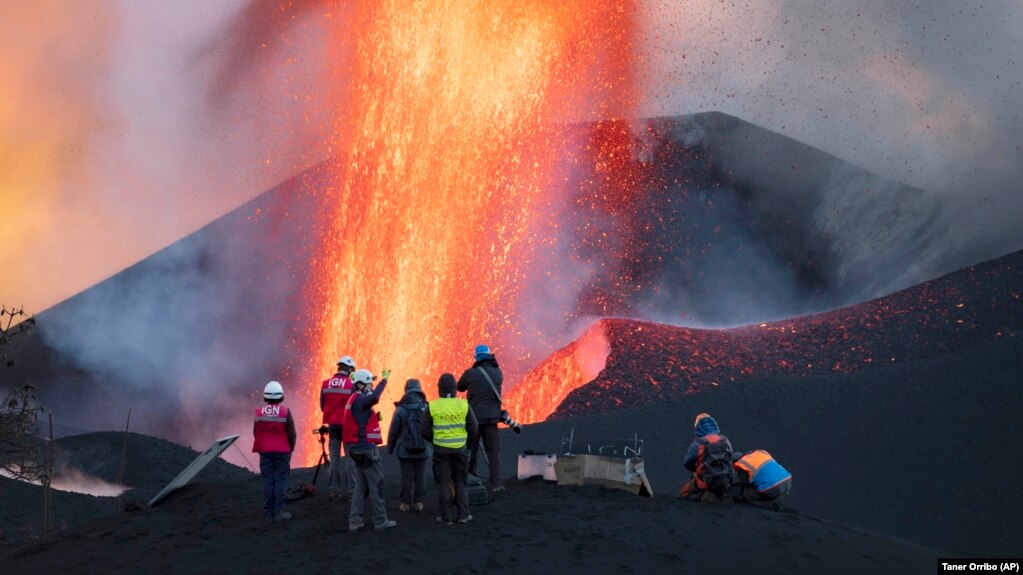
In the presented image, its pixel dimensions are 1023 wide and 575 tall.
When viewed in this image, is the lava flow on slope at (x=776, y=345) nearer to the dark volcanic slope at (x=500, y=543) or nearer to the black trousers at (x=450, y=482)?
the dark volcanic slope at (x=500, y=543)

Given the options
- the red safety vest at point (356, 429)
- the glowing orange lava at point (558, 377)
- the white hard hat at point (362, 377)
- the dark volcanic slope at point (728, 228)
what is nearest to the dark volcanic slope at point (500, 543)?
the red safety vest at point (356, 429)

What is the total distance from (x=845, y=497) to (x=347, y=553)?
867 centimetres

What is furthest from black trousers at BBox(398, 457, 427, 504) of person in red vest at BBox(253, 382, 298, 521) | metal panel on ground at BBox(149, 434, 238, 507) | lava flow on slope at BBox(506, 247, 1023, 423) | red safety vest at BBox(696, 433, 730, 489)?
lava flow on slope at BBox(506, 247, 1023, 423)

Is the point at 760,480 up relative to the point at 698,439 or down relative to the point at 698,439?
down

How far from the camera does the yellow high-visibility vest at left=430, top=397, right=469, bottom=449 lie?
1041 cm

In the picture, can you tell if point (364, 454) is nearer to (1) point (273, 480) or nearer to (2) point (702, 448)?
(1) point (273, 480)

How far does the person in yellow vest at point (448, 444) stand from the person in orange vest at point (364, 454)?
595 mm

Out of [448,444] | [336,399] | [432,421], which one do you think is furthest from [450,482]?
[336,399]

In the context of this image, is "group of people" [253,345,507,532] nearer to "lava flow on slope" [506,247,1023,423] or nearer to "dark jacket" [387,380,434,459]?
"dark jacket" [387,380,434,459]

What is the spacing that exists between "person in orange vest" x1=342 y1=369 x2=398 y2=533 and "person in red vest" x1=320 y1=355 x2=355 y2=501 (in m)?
0.88

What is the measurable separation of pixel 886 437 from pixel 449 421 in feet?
31.5

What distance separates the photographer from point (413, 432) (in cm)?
1062

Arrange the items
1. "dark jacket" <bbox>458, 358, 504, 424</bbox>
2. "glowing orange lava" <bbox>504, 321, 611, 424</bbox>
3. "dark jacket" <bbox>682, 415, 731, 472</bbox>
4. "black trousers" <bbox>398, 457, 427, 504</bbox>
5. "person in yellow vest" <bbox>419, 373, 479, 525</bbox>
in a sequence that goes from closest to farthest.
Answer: "person in yellow vest" <bbox>419, 373, 479, 525</bbox> → "black trousers" <bbox>398, 457, 427, 504</bbox> → "dark jacket" <bbox>682, 415, 731, 472</bbox> → "dark jacket" <bbox>458, 358, 504, 424</bbox> → "glowing orange lava" <bbox>504, 321, 611, 424</bbox>

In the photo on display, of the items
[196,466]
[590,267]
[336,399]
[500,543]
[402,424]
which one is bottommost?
[500,543]
